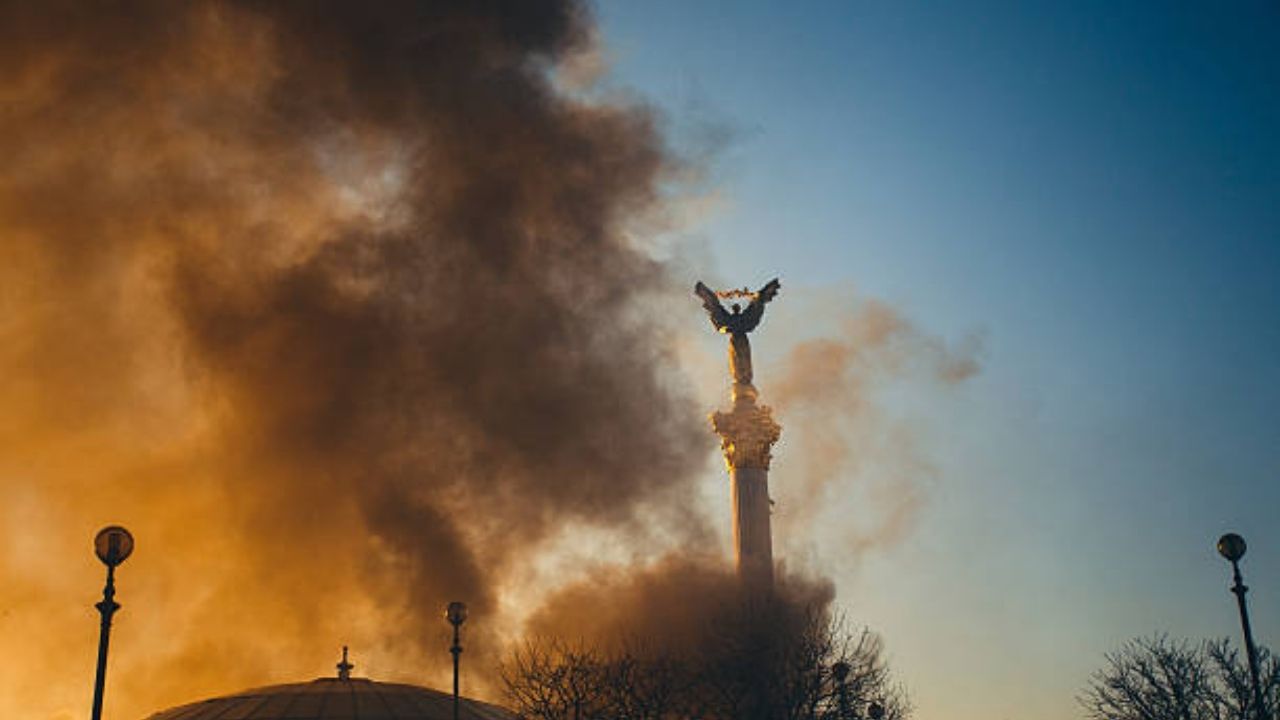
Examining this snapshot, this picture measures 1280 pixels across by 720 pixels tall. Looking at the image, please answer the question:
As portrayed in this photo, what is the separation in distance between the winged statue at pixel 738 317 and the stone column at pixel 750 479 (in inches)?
108

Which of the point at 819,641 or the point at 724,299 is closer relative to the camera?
the point at 819,641

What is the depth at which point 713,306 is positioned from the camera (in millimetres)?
64688

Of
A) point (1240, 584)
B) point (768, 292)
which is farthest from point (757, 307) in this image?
point (1240, 584)

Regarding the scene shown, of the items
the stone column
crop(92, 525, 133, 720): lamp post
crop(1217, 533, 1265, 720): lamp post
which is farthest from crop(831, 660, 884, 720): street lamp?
crop(92, 525, 133, 720): lamp post

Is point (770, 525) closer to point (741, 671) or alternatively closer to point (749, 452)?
point (749, 452)

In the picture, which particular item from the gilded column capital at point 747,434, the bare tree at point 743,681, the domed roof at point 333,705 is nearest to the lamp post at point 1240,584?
the bare tree at point 743,681

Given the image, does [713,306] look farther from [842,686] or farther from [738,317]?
[842,686]

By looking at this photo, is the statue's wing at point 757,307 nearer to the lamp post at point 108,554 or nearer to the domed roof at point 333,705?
the domed roof at point 333,705

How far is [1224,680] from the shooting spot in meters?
48.4

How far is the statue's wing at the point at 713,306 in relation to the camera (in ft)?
211

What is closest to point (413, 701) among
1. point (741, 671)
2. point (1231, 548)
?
point (741, 671)

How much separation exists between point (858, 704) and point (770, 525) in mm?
12070

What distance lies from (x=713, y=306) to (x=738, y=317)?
1537 millimetres

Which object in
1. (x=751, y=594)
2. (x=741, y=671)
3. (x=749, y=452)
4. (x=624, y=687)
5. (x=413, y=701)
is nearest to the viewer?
(x=741, y=671)
